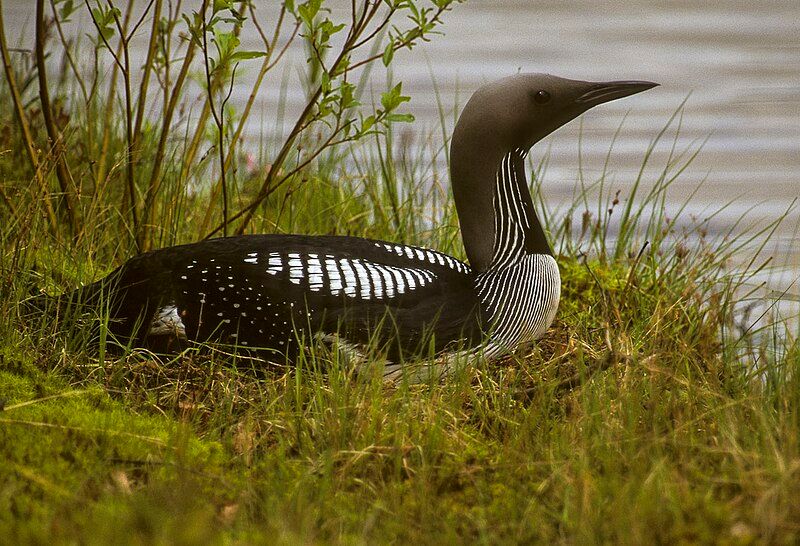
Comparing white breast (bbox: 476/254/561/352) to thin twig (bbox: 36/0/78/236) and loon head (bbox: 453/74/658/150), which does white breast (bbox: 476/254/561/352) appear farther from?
thin twig (bbox: 36/0/78/236)

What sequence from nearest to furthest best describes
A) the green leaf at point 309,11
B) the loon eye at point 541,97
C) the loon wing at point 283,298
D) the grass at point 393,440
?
the grass at point 393,440
the loon wing at point 283,298
the green leaf at point 309,11
the loon eye at point 541,97

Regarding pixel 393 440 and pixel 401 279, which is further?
pixel 401 279

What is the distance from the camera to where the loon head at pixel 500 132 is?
3881 millimetres

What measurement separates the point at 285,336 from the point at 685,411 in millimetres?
1205

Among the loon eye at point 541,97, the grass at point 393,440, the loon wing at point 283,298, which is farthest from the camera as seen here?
the loon eye at point 541,97

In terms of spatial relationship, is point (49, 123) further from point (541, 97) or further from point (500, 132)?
point (541, 97)

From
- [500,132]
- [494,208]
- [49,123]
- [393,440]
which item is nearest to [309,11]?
[500,132]

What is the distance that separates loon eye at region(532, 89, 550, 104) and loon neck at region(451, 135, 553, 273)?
0.18 meters

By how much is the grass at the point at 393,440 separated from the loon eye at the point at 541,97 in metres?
0.78

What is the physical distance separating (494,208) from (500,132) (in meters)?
0.26

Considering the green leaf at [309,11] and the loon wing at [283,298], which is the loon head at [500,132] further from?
the green leaf at [309,11]

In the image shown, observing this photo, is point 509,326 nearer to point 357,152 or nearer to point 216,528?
point 216,528

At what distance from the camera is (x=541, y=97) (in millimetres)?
3930

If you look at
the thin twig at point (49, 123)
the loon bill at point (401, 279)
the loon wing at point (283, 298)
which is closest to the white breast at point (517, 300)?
the loon bill at point (401, 279)
